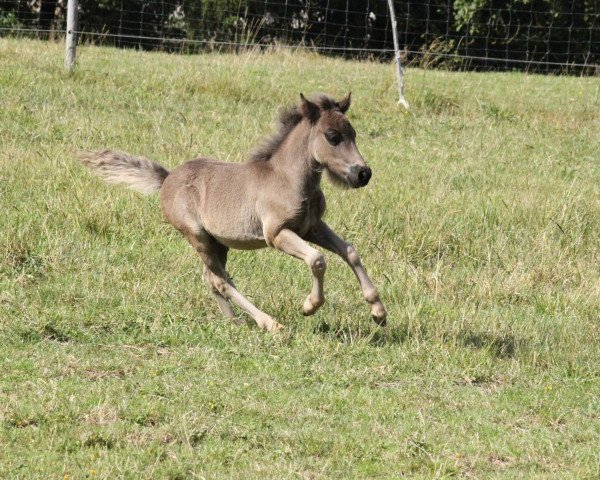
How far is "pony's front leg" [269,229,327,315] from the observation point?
24.3 ft

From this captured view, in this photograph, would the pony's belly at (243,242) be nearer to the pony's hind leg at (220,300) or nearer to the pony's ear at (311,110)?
the pony's hind leg at (220,300)

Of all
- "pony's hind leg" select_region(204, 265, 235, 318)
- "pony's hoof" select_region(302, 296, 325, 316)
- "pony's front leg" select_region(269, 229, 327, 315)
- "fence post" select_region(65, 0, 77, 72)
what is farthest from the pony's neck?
"fence post" select_region(65, 0, 77, 72)

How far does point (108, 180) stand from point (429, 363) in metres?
3.45

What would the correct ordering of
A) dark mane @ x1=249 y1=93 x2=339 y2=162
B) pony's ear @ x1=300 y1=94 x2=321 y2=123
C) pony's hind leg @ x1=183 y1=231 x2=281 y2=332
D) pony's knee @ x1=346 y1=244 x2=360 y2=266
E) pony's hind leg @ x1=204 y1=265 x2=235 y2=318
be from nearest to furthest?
1. pony's knee @ x1=346 y1=244 x2=360 y2=266
2. pony's ear @ x1=300 y1=94 x2=321 y2=123
3. dark mane @ x1=249 y1=93 x2=339 y2=162
4. pony's hind leg @ x1=183 y1=231 x2=281 y2=332
5. pony's hind leg @ x1=204 y1=265 x2=235 y2=318

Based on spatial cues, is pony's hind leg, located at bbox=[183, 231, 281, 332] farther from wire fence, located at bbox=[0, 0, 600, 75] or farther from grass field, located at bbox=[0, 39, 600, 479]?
wire fence, located at bbox=[0, 0, 600, 75]

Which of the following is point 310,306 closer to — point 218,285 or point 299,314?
point 299,314

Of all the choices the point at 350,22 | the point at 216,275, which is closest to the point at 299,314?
the point at 216,275

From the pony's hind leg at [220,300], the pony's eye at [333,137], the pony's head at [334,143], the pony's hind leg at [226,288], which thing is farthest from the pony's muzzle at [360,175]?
the pony's hind leg at [220,300]

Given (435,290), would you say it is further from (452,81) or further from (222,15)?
(222,15)

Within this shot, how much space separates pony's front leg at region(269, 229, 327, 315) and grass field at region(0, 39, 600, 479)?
0.30 metres

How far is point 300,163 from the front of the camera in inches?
Result: 306

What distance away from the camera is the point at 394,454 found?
19.2ft

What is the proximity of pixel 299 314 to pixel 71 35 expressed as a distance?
8.70 metres

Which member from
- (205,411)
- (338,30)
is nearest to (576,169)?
(205,411)
